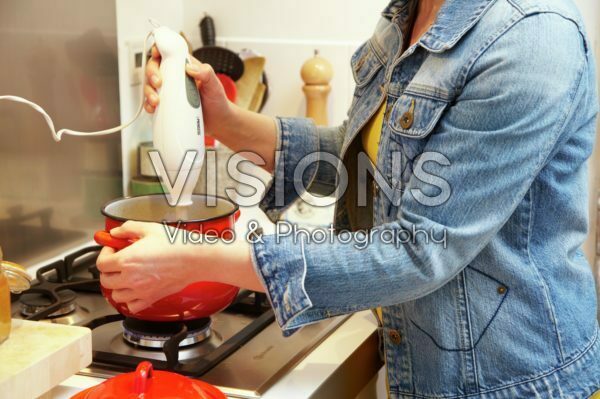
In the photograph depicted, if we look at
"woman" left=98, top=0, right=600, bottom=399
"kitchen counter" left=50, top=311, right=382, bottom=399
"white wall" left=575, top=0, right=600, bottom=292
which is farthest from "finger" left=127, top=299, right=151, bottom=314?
"white wall" left=575, top=0, right=600, bottom=292

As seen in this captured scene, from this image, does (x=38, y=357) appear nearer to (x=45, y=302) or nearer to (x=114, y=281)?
(x=114, y=281)

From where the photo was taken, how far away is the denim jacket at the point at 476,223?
0.82 m

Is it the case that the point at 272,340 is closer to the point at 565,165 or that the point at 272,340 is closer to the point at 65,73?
the point at 565,165

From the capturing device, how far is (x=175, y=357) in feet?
3.22

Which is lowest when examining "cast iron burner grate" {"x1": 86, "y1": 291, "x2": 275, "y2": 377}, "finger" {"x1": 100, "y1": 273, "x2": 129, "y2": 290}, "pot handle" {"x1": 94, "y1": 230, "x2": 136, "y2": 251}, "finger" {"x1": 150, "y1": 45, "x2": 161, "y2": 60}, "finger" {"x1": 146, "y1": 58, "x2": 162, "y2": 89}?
"cast iron burner grate" {"x1": 86, "y1": 291, "x2": 275, "y2": 377}

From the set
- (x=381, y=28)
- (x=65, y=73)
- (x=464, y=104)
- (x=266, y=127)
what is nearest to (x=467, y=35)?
(x=464, y=104)

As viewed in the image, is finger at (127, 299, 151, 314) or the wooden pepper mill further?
the wooden pepper mill

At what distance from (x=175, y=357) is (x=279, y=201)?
0.32m

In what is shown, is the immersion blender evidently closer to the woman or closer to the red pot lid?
the woman

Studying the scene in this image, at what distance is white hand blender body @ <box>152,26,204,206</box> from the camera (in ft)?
3.28

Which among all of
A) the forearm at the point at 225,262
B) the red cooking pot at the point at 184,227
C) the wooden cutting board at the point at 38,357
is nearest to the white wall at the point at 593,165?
the red cooking pot at the point at 184,227

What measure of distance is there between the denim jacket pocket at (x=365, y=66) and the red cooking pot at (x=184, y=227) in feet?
0.76

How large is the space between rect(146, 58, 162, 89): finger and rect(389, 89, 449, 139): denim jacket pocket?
29 cm

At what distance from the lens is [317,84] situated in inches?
63.4
